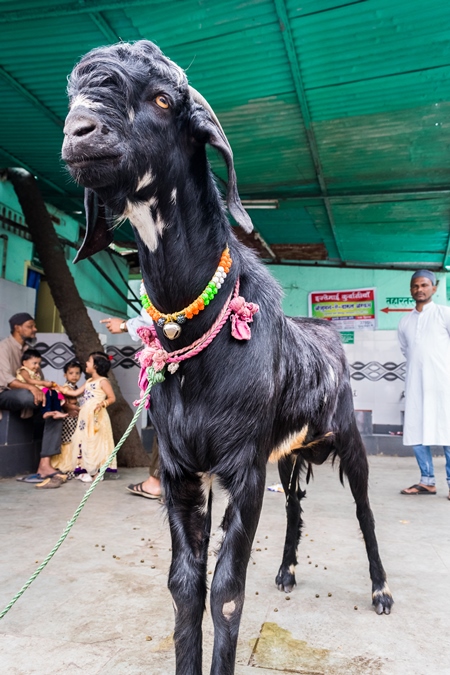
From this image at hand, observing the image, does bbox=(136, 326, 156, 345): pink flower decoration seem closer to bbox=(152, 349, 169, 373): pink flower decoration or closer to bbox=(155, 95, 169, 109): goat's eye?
bbox=(152, 349, 169, 373): pink flower decoration

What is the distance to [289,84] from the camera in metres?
5.44

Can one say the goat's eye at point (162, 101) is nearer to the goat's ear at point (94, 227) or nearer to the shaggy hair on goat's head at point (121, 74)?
the shaggy hair on goat's head at point (121, 74)

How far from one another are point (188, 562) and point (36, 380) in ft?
16.9

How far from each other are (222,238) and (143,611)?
74.0 inches

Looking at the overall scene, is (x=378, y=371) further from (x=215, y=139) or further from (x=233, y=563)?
(x=215, y=139)

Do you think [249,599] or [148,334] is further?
[249,599]

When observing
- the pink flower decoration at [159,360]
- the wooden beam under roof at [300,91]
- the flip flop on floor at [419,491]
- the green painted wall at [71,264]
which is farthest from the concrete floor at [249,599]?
the green painted wall at [71,264]

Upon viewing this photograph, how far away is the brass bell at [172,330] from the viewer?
1802mm

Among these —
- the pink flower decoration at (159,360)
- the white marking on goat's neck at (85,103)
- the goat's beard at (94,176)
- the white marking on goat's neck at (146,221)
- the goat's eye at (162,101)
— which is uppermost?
the goat's eye at (162,101)

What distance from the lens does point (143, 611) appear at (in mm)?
2602

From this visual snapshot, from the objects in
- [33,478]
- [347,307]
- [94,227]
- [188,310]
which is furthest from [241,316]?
[347,307]

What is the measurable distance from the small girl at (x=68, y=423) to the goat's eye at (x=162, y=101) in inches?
220

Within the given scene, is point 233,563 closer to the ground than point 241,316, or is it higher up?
closer to the ground

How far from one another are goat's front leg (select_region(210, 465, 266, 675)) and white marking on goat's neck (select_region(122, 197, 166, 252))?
2.78 ft
